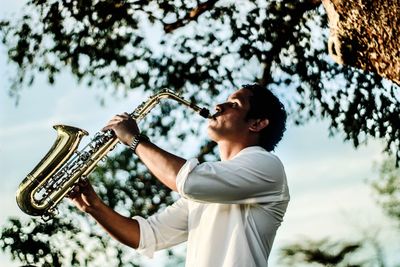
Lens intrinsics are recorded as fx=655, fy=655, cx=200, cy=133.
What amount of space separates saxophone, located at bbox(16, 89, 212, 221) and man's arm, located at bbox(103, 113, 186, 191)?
1.66ft

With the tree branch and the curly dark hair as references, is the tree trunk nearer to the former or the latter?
the curly dark hair

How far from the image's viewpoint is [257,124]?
278cm

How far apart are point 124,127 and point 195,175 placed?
39 centimetres

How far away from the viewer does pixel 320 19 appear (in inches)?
286

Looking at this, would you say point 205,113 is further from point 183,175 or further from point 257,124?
point 183,175

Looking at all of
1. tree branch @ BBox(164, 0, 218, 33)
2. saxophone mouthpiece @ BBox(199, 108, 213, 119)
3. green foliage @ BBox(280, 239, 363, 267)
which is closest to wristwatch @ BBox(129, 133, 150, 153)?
saxophone mouthpiece @ BBox(199, 108, 213, 119)

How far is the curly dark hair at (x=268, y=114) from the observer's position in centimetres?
279

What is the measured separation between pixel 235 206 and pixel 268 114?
532 millimetres

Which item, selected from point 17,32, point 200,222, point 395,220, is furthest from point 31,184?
point 395,220

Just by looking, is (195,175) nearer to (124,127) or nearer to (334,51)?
(124,127)

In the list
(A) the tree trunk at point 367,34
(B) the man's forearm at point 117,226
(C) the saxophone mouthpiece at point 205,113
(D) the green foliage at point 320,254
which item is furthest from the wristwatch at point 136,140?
(D) the green foliage at point 320,254

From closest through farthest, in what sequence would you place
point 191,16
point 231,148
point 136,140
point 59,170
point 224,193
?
point 224,193, point 136,140, point 231,148, point 59,170, point 191,16

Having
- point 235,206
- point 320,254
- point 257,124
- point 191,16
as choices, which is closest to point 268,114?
point 257,124

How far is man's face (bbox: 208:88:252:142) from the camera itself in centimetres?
270
